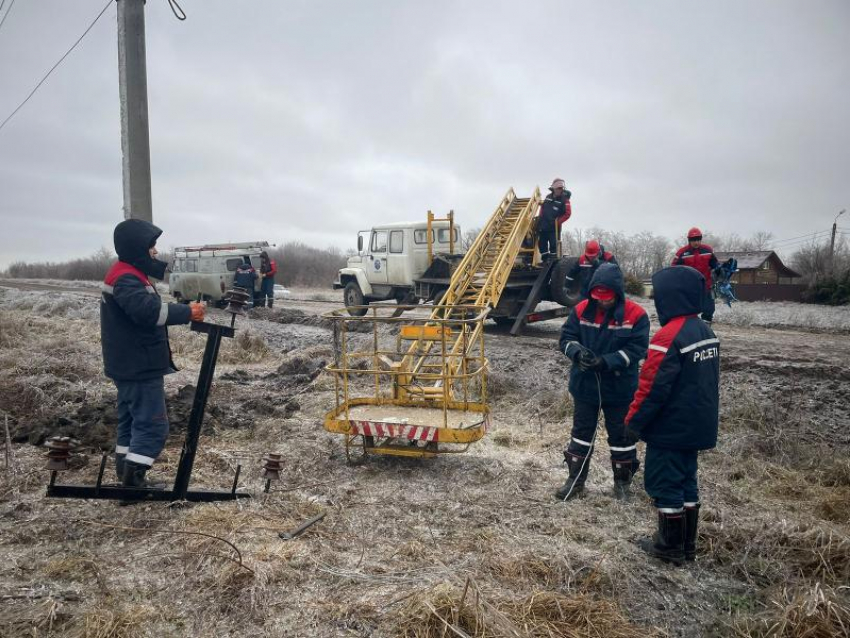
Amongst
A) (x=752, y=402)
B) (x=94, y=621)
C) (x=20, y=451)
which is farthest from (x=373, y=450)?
(x=752, y=402)

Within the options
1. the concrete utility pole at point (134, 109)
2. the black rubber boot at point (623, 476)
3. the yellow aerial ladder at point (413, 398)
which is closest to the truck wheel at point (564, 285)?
the yellow aerial ladder at point (413, 398)

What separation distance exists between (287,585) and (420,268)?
34.0 ft

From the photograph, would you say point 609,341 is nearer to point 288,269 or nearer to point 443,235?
point 443,235

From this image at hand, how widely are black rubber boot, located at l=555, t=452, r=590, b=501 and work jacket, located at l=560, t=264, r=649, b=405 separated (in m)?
0.46

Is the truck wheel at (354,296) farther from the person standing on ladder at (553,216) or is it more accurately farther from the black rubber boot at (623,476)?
the black rubber boot at (623,476)

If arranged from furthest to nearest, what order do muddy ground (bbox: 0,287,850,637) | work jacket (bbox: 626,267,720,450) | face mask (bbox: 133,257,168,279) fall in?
face mask (bbox: 133,257,168,279) < work jacket (bbox: 626,267,720,450) < muddy ground (bbox: 0,287,850,637)

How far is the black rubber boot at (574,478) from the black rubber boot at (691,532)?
1.00m

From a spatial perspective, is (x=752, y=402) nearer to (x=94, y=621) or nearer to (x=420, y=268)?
(x=94, y=621)

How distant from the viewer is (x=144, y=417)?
4.21 metres

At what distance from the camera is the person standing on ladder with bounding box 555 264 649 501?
14.6 feet

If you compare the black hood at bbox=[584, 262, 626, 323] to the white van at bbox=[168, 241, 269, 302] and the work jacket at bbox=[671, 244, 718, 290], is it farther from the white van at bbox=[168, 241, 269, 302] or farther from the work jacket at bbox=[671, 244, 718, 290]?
the white van at bbox=[168, 241, 269, 302]

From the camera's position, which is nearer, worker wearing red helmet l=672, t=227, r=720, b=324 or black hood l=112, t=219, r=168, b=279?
black hood l=112, t=219, r=168, b=279

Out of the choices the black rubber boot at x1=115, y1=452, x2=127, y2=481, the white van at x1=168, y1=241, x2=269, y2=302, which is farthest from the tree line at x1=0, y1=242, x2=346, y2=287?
the black rubber boot at x1=115, y1=452, x2=127, y2=481

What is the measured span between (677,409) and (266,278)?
15.7 meters
